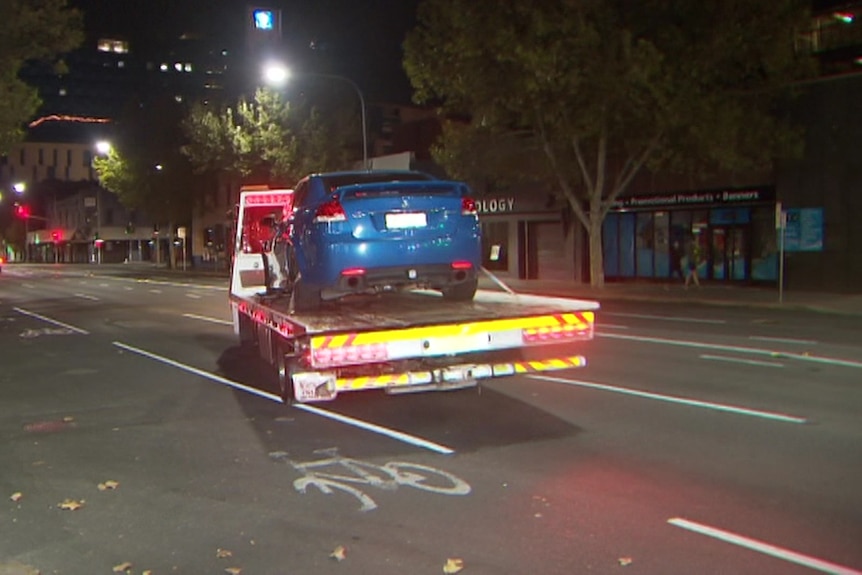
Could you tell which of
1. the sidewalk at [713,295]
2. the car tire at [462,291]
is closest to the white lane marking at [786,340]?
the sidewalk at [713,295]

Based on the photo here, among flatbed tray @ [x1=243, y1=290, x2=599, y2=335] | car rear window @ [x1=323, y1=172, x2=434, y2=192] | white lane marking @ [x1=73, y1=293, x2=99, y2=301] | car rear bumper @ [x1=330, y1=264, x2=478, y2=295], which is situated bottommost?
white lane marking @ [x1=73, y1=293, x2=99, y2=301]

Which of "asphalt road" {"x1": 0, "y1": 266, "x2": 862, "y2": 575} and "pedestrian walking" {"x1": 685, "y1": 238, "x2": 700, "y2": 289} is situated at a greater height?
"pedestrian walking" {"x1": 685, "y1": 238, "x2": 700, "y2": 289}

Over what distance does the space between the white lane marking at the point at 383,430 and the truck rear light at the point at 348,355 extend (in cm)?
89

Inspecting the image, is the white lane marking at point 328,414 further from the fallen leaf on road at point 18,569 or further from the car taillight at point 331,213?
the fallen leaf on road at point 18,569

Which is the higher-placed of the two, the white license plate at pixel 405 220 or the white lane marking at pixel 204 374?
the white license plate at pixel 405 220

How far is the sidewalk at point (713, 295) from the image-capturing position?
22578 millimetres

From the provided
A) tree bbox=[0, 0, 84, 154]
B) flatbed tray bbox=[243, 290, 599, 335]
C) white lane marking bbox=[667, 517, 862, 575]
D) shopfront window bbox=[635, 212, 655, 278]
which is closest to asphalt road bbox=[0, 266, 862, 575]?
white lane marking bbox=[667, 517, 862, 575]

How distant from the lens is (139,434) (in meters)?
8.68

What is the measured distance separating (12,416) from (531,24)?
18.4 metres

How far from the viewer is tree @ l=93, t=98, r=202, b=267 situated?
60.0 m

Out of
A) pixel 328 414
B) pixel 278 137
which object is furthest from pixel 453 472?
pixel 278 137

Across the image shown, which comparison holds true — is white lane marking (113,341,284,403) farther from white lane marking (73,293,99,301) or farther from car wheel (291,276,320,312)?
white lane marking (73,293,99,301)

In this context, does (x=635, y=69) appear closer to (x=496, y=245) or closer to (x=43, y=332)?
(x=43, y=332)

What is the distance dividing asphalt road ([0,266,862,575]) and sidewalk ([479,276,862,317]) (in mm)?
10208
